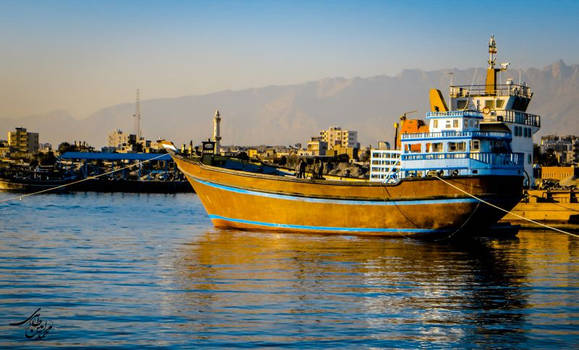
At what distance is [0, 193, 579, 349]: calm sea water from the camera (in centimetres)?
1498

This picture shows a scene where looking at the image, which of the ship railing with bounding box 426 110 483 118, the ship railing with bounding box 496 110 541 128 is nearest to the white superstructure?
the ship railing with bounding box 496 110 541 128

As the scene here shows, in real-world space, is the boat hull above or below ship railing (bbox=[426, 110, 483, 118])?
below

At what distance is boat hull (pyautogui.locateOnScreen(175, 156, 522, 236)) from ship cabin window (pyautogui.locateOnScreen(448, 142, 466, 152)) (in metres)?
2.44

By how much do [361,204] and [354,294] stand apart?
14264mm

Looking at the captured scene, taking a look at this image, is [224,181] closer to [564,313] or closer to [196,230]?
[196,230]

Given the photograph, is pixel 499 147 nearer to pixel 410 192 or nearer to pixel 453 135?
pixel 453 135

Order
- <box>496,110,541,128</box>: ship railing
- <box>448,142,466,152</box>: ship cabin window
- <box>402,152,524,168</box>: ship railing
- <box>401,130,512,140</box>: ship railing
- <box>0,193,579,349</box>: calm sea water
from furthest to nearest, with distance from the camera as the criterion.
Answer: <box>496,110,541,128</box>: ship railing, <box>448,142,466,152</box>: ship cabin window, <box>401,130,512,140</box>: ship railing, <box>402,152,524,168</box>: ship railing, <box>0,193,579,349</box>: calm sea water

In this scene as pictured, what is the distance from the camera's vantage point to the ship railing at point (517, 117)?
46.2 meters

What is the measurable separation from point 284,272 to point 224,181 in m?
14.8

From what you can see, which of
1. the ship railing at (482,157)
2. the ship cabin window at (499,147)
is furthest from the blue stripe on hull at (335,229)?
the ship cabin window at (499,147)

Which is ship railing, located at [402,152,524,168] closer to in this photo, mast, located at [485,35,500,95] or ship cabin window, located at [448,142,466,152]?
ship cabin window, located at [448,142,466,152]

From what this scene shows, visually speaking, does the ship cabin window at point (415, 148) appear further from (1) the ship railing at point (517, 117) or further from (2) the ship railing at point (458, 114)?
(1) the ship railing at point (517, 117)

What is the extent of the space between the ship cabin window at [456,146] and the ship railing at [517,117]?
12933 mm

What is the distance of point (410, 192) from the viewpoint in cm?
3212
